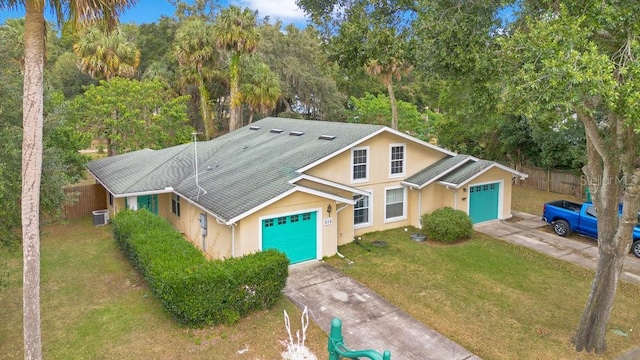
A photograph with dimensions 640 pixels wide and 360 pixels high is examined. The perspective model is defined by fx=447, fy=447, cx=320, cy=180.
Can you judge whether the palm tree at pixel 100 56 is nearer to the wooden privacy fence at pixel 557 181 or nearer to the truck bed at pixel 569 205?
the truck bed at pixel 569 205

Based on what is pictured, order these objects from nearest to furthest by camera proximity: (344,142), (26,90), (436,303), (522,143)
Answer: (26,90), (436,303), (344,142), (522,143)

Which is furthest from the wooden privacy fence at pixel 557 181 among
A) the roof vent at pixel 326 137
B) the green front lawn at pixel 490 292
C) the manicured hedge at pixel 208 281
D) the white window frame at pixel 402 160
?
the manicured hedge at pixel 208 281

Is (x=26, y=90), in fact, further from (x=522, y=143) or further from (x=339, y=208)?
(x=522, y=143)

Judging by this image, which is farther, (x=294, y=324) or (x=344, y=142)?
(x=344, y=142)

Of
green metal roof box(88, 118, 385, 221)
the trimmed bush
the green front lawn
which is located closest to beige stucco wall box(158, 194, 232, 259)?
green metal roof box(88, 118, 385, 221)

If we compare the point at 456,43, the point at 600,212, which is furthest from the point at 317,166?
the point at 600,212

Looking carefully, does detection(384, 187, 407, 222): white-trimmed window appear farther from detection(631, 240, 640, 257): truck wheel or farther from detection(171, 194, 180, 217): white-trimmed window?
detection(171, 194, 180, 217): white-trimmed window

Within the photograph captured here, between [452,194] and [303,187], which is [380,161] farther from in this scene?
[303,187]
